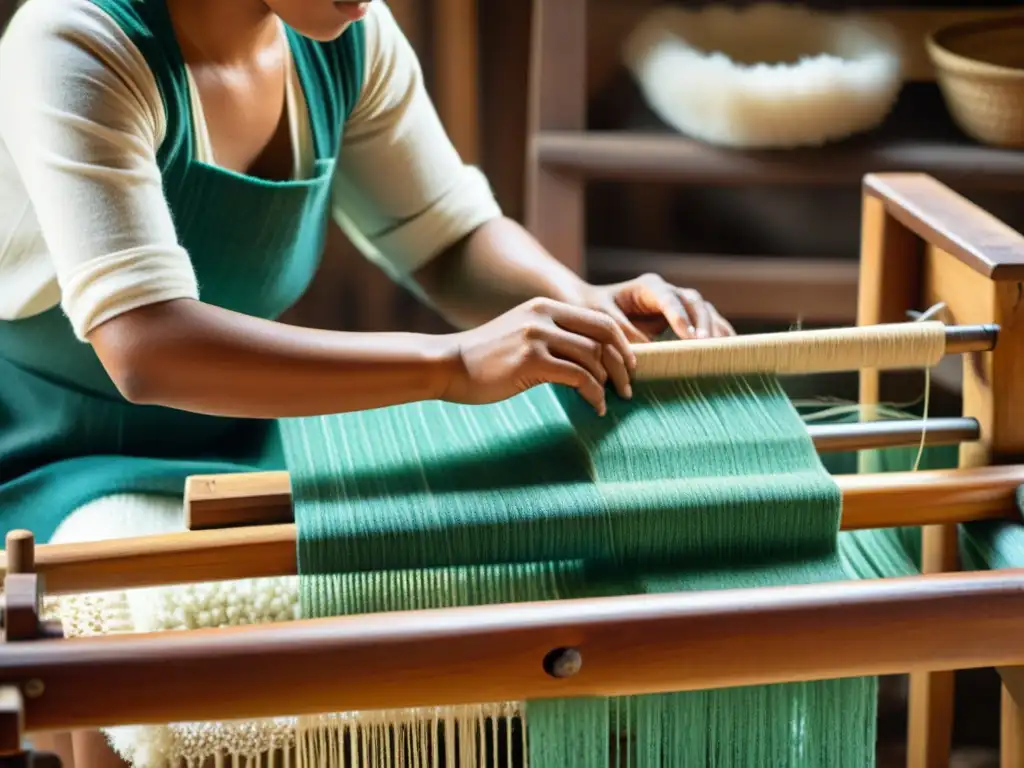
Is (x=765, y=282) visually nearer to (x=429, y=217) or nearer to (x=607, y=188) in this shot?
(x=607, y=188)

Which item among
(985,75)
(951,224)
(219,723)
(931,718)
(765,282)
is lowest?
(931,718)

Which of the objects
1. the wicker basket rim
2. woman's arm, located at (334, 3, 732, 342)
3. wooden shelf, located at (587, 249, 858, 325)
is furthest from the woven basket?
woman's arm, located at (334, 3, 732, 342)

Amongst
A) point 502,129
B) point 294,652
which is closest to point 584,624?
point 294,652

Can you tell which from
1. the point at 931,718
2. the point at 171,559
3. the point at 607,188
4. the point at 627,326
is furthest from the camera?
the point at 607,188

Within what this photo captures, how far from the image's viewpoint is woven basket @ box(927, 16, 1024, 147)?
1.60 meters

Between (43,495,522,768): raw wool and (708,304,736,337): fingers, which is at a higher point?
(708,304,736,337): fingers

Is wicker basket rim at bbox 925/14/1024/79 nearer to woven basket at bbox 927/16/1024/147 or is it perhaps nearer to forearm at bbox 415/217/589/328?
woven basket at bbox 927/16/1024/147

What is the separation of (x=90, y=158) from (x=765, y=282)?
1.08 m

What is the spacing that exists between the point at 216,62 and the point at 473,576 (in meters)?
0.43

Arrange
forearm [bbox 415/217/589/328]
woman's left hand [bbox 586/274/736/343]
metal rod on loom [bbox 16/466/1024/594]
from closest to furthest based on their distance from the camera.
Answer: metal rod on loom [bbox 16/466/1024/594] < woman's left hand [bbox 586/274/736/343] < forearm [bbox 415/217/589/328]

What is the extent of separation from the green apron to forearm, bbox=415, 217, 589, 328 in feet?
0.49

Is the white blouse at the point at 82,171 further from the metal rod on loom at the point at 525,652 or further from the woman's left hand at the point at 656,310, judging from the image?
the woman's left hand at the point at 656,310

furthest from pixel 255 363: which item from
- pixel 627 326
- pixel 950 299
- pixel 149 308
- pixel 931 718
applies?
pixel 931 718

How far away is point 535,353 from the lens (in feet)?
3.04
